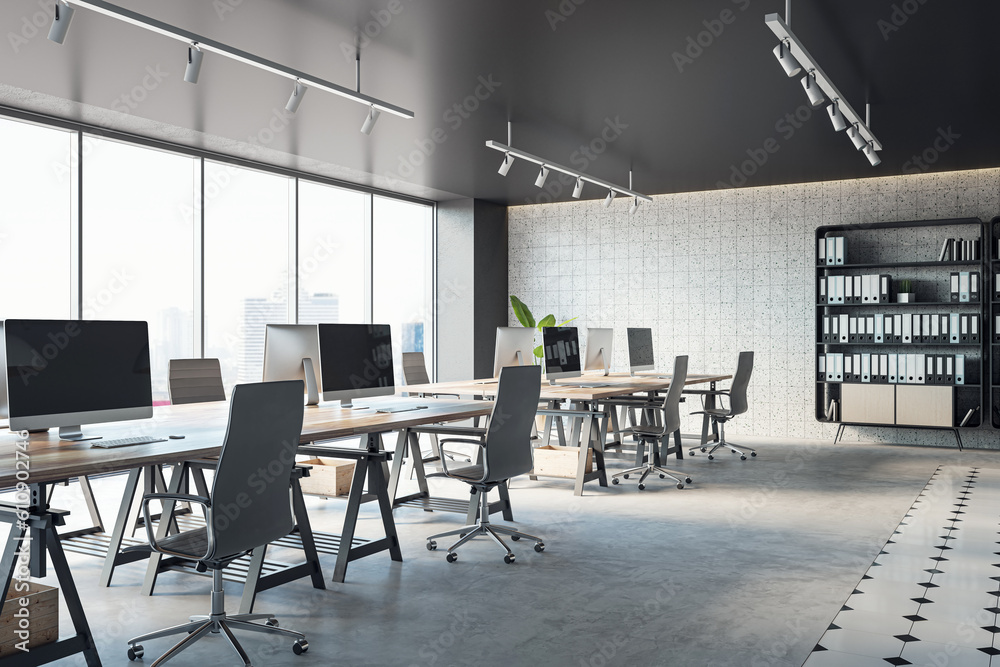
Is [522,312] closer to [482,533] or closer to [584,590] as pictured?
[482,533]

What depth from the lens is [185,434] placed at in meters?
3.53

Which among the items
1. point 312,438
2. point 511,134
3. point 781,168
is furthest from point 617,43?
point 781,168

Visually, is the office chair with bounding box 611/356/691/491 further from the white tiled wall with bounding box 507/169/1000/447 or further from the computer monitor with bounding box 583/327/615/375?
the white tiled wall with bounding box 507/169/1000/447

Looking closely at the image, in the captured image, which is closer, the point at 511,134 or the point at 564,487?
the point at 564,487

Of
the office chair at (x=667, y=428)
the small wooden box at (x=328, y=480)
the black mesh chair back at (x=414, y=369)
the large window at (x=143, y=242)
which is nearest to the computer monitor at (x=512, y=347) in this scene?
the black mesh chair back at (x=414, y=369)

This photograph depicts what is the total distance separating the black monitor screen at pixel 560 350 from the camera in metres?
7.04

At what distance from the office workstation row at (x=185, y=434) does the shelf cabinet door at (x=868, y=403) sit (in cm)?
513

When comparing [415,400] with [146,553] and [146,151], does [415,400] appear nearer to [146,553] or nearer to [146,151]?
Result: [146,553]

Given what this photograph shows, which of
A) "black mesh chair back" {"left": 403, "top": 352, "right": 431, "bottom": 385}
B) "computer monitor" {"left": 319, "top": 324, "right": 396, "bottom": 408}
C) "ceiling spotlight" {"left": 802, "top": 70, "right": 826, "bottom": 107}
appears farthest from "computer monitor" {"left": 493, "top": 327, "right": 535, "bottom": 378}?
"ceiling spotlight" {"left": 802, "top": 70, "right": 826, "bottom": 107}

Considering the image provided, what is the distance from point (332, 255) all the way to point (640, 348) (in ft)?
11.4

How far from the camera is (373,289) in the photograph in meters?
9.74

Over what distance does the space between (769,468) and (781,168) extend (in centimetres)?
314

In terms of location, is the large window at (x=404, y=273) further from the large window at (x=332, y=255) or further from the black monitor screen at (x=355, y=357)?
the black monitor screen at (x=355, y=357)

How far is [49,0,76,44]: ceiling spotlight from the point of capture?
143 inches
